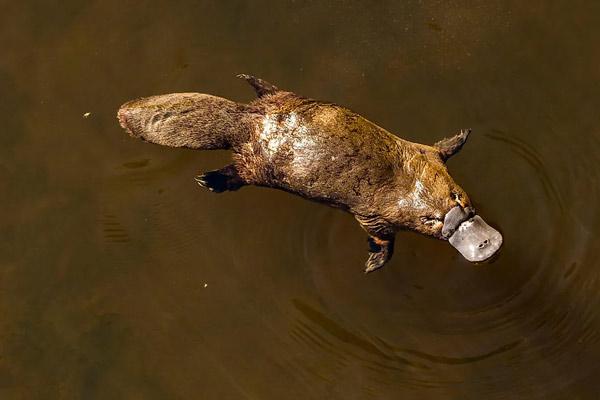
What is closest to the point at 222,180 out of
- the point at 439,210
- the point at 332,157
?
the point at 332,157

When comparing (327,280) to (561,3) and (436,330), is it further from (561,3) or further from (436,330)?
(561,3)

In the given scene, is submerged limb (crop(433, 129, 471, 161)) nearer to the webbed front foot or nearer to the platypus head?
the platypus head

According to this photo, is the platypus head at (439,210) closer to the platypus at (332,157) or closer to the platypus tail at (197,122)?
the platypus at (332,157)

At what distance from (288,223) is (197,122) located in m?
1.04

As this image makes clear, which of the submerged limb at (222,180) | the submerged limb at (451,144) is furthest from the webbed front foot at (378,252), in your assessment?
the submerged limb at (222,180)

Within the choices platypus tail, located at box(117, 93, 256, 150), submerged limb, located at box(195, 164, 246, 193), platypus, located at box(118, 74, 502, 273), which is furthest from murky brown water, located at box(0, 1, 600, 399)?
platypus tail, located at box(117, 93, 256, 150)

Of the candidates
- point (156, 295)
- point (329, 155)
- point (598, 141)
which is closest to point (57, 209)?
point (156, 295)

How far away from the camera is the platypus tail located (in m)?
4.29

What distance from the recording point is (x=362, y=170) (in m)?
3.89

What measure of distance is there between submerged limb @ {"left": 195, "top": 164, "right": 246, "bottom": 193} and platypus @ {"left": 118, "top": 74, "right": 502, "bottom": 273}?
0.03ft

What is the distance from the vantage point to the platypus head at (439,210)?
4.03m

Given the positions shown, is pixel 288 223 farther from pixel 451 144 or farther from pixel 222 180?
pixel 451 144

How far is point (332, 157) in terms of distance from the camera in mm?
3852

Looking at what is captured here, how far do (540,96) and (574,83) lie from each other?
26 centimetres
